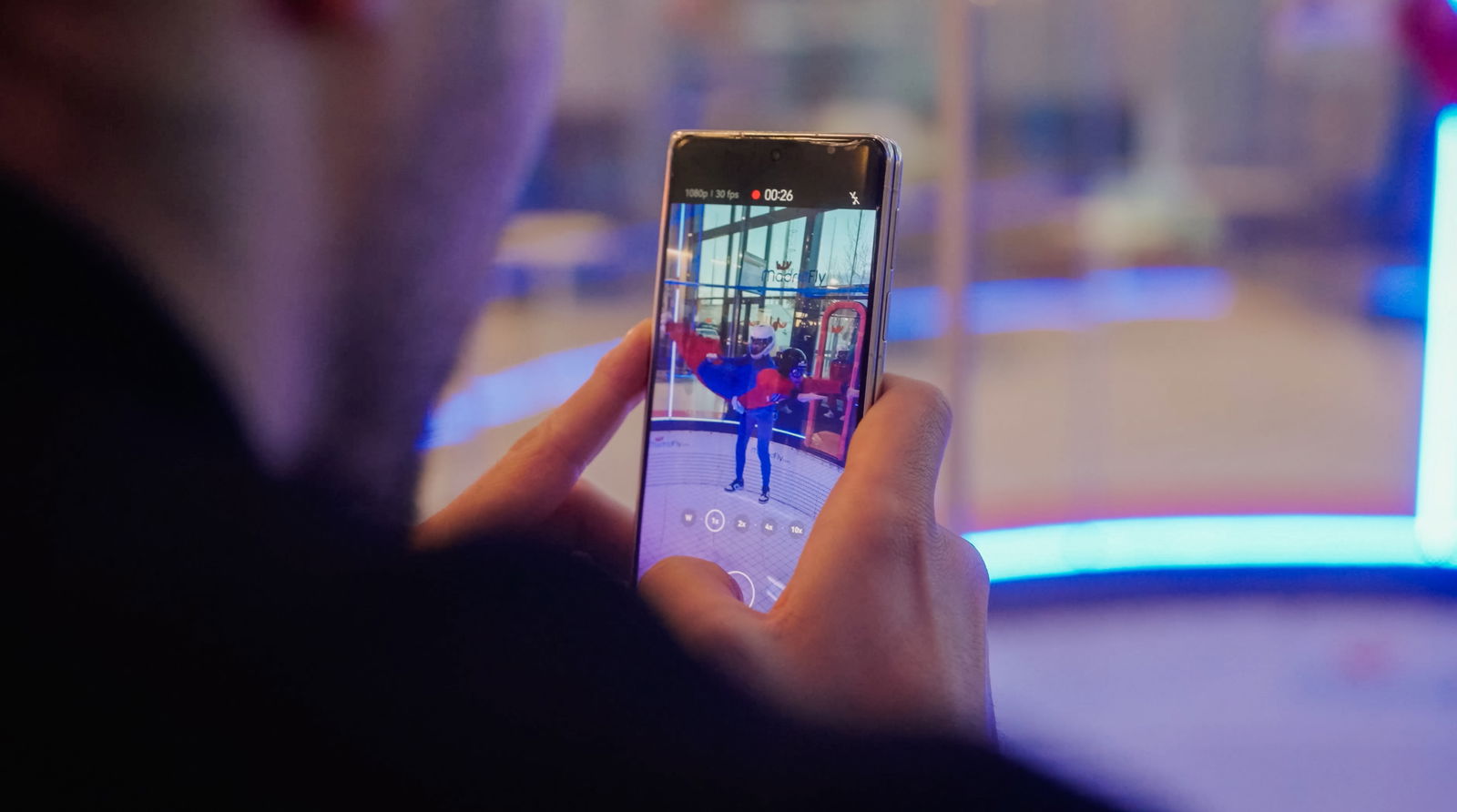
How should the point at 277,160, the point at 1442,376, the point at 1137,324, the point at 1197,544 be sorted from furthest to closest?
the point at 1137,324, the point at 1197,544, the point at 1442,376, the point at 277,160

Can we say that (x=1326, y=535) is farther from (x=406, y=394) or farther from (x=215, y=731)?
(x=215, y=731)

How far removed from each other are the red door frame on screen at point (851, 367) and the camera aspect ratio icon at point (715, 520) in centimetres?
8

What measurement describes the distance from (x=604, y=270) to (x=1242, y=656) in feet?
8.37

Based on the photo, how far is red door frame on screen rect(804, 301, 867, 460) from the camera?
0.57 meters

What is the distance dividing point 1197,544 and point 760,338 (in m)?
1.92

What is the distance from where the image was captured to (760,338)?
1.98 feet

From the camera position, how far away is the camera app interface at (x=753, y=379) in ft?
1.92

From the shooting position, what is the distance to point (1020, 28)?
10.4ft

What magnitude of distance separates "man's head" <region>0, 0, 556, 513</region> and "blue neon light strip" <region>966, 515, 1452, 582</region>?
1793mm

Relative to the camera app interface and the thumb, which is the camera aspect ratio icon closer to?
the camera app interface

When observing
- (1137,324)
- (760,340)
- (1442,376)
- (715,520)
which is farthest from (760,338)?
(1137,324)

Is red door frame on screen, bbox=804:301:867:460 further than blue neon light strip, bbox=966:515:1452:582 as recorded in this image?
No

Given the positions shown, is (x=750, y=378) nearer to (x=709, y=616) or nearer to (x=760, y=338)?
(x=760, y=338)

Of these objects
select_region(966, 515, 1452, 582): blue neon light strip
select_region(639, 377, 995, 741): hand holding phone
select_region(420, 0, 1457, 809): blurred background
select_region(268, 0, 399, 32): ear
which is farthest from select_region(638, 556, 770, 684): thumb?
select_region(966, 515, 1452, 582): blue neon light strip
